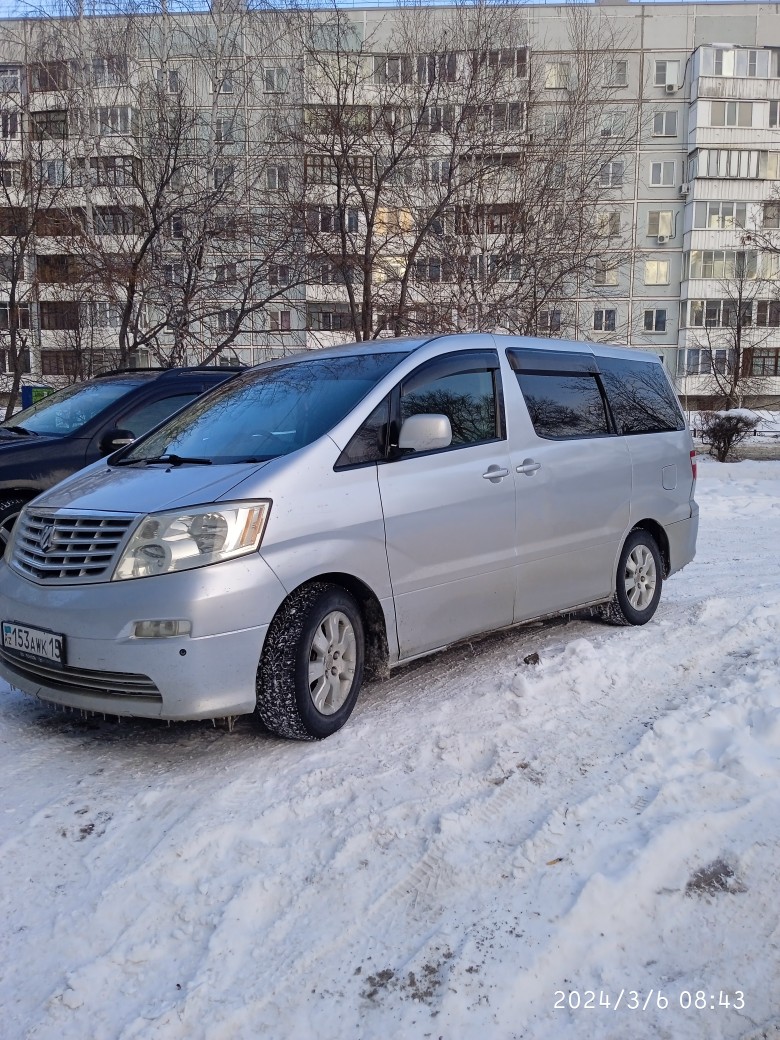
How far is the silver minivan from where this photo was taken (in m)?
3.71

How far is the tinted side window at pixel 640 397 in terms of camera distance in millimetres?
6094

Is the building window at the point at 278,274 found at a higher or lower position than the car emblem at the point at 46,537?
higher

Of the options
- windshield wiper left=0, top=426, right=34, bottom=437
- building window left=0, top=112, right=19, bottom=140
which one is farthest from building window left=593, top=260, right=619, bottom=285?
windshield wiper left=0, top=426, right=34, bottom=437

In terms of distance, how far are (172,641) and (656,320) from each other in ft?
158

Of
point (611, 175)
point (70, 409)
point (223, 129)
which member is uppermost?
point (223, 129)

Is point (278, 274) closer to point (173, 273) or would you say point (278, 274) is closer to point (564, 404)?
point (173, 273)

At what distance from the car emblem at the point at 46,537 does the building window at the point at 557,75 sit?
58.6ft

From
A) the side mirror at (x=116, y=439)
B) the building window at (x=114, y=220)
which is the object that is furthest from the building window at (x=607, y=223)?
the side mirror at (x=116, y=439)

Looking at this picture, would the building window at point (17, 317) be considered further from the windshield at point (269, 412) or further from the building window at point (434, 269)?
the windshield at point (269, 412)

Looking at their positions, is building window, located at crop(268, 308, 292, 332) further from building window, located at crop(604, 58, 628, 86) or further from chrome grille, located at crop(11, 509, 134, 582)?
chrome grille, located at crop(11, 509, 134, 582)

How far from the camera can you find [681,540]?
6.51 m

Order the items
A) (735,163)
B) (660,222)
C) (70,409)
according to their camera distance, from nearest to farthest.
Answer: (70,409) → (735,163) → (660,222)

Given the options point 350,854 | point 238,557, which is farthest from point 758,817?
point 238,557

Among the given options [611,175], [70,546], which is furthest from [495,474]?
[611,175]
